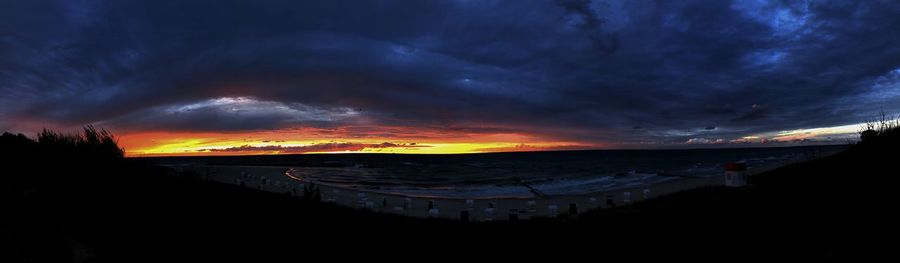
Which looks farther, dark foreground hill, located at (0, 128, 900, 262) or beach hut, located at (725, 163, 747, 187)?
beach hut, located at (725, 163, 747, 187)

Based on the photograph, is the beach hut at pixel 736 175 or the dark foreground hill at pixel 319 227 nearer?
the dark foreground hill at pixel 319 227

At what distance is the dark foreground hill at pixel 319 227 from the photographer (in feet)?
17.1

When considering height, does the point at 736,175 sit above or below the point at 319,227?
above

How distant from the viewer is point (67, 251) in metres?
4.91

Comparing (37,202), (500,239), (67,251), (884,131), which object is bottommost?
(500,239)

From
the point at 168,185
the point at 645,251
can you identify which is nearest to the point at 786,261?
the point at 645,251

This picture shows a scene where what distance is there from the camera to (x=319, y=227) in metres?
6.91

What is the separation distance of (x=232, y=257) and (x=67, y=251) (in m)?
1.87

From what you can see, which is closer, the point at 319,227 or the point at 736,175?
the point at 319,227

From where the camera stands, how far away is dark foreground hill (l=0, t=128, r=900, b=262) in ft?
17.1

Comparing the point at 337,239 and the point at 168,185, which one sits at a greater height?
the point at 168,185

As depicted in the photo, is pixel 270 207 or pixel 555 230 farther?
pixel 555 230

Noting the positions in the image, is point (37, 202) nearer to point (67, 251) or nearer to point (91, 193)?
point (91, 193)

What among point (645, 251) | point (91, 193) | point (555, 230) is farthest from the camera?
point (555, 230)
